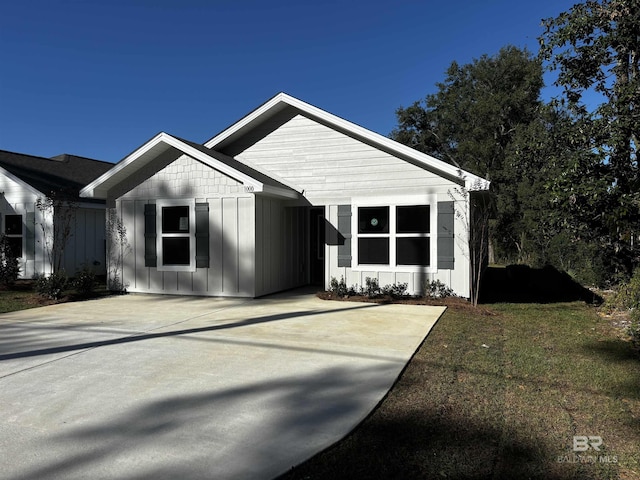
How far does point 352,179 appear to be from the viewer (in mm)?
10555

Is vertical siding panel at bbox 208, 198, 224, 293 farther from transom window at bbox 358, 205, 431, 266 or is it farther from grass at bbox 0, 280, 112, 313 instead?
transom window at bbox 358, 205, 431, 266

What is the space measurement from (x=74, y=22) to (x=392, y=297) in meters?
13.5

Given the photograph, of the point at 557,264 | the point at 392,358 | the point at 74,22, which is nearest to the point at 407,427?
the point at 392,358

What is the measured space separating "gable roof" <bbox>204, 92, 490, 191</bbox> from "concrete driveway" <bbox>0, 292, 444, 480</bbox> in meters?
3.44

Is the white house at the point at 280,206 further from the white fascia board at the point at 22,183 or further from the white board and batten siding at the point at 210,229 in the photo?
the white fascia board at the point at 22,183

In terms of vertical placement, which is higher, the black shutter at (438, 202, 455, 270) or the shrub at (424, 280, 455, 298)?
the black shutter at (438, 202, 455, 270)

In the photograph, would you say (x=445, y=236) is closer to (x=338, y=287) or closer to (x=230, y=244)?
(x=338, y=287)

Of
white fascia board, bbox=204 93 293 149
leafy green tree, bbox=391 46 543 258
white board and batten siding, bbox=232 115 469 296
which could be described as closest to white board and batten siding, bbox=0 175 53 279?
white fascia board, bbox=204 93 293 149

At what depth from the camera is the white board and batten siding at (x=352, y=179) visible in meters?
9.73

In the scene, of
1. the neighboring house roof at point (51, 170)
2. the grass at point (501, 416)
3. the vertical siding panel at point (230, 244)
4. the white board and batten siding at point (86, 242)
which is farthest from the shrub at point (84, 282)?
the grass at point (501, 416)

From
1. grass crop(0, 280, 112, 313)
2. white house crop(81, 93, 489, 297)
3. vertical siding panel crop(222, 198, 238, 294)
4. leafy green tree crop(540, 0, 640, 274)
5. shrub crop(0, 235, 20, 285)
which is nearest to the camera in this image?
leafy green tree crop(540, 0, 640, 274)

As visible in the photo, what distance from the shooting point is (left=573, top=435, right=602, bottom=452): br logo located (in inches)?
116

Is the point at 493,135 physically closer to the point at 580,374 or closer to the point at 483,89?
the point at 483,89

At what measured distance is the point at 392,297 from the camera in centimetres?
995
